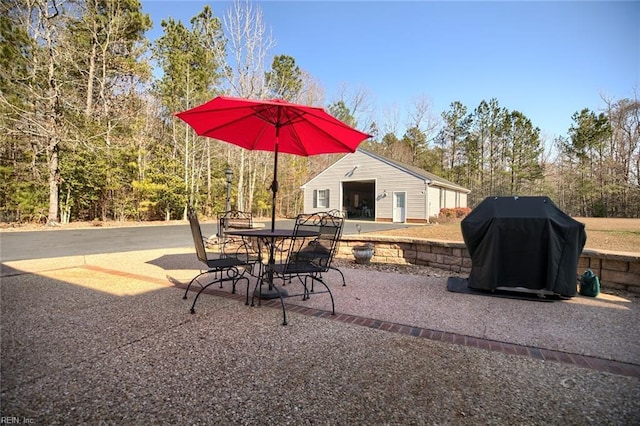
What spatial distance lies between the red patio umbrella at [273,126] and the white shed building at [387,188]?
48.5ft

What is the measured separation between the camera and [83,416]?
1734 mm

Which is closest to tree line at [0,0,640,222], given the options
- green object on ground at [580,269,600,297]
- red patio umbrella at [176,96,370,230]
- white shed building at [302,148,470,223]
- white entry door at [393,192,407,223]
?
white shed building at [302,148,470,223]

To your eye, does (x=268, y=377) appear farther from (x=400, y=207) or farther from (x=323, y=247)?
(x=400, y=207)

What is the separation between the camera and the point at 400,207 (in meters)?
19.5

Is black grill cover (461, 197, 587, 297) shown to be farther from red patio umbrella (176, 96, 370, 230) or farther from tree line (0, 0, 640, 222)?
tree line (0, 0, 640, 222)

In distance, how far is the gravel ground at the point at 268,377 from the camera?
71.1 inches

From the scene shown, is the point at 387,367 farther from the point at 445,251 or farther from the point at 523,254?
the point at 445,251

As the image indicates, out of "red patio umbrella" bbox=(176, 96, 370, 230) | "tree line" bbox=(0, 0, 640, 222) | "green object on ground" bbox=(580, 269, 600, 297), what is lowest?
"green object on ground" bbox=(580, 269, 600, 297)

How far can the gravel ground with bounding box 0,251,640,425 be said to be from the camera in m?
1.81

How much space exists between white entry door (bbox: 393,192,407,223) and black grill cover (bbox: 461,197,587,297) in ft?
49.0

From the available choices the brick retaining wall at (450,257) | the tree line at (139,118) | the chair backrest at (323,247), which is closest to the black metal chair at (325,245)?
the chair backrest at (323,247)

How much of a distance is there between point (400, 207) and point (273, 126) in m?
15.9

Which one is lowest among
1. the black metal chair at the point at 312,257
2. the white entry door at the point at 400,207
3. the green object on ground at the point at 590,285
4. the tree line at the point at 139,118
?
the green object on ground at the point at 590,285

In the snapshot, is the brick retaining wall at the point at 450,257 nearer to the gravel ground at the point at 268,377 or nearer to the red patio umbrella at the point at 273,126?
the red patio umbrella at the point at 273,126
